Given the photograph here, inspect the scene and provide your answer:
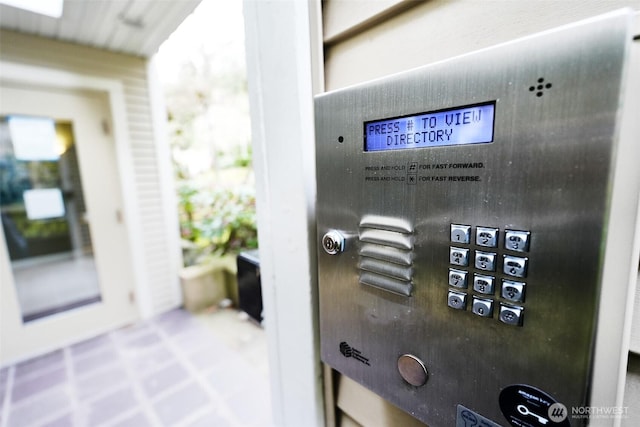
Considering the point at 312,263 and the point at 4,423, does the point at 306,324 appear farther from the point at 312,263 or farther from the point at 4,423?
the point at 4,423

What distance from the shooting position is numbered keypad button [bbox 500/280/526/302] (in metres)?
0.31

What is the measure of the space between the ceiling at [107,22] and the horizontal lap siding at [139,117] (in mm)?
86

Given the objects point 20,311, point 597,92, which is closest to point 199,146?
point 20,311

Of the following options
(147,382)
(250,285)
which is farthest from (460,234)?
(147,382)

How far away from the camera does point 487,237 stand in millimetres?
325

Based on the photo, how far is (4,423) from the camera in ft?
5.15

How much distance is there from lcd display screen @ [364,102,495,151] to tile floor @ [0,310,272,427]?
5.62 feet

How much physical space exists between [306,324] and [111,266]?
8.50ft

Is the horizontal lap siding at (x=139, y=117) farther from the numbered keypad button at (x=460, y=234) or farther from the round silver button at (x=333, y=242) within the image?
the numbered keypad button at (x=460, y=234)

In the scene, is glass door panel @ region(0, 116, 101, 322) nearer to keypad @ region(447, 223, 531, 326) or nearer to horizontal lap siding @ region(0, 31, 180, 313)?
horizontal lap siding @ region(0, 31, 180, 313)

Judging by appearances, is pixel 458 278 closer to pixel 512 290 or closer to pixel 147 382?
pixel 512 290

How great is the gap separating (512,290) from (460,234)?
0.27ft

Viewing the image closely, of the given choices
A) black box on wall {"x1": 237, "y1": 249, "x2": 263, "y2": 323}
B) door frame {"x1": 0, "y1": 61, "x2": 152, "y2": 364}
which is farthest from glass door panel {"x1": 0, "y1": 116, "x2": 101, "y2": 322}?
black box on wall {"x1": 237, "y1": 249, "x2": 263, "y2": 323}

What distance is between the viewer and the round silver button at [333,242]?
0.47m
